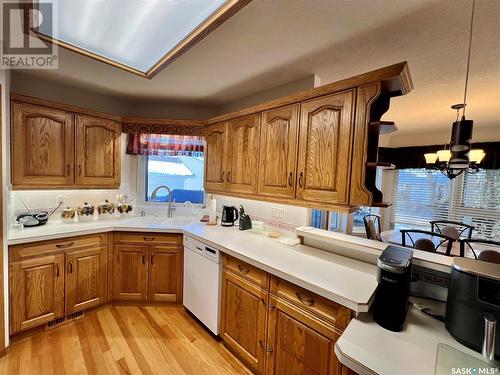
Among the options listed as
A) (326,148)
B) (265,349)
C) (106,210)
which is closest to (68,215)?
(106,210)

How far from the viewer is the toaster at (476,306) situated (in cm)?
84

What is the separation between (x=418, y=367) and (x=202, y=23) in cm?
190

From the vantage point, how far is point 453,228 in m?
3.74

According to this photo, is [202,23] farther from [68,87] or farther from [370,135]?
[68,87]

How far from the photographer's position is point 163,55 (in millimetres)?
1724

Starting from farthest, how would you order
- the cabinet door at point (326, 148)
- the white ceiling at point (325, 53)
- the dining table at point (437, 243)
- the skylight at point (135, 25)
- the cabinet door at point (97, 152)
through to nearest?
the dining table at point (437, 243)
the cabinet door at point (97, 152)
the cabinet door at point (326, 148)
the white ceiling at point (325, 53)
the skylight at point (135, 25)

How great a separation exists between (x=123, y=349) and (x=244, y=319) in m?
1.10

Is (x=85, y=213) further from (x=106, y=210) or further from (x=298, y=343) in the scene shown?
(x=298, y=343)

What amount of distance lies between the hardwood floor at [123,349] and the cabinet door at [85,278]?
6.7 inches

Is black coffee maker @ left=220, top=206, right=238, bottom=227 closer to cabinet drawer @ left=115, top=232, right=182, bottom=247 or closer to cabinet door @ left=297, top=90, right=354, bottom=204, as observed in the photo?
cabinet drawer @ left=115, top=232, right=182, bottom=247

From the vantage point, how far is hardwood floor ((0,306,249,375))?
1.73 meters

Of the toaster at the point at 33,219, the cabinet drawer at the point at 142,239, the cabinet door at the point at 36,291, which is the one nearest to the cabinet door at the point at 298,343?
the cabinet drawer at the point at 142,239

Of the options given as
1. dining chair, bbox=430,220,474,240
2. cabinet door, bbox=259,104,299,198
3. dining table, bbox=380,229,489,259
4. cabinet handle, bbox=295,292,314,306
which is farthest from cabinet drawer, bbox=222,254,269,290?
dining chair, bbox=430,220,474,240

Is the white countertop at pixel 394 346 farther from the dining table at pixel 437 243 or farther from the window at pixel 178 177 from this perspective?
the dining table at pixel 437 243
